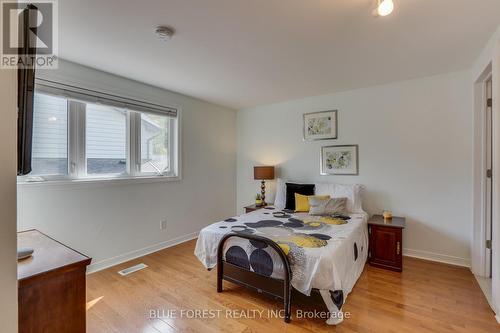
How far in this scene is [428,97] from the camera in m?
3.02

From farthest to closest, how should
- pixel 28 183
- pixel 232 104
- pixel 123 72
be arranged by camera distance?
pixel 232 104, pixel 123 72, pixel 28 183

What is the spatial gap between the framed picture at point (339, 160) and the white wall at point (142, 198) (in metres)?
1.84

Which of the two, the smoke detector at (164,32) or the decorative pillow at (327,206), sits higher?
the smoke detector at (164,32)

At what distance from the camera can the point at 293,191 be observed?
12.1 feet

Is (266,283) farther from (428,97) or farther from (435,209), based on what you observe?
(428,97)

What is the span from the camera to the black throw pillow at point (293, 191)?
11.7ft

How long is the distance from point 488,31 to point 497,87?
19.2 inches

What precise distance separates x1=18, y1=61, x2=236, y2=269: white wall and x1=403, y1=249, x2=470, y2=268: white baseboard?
296 cm

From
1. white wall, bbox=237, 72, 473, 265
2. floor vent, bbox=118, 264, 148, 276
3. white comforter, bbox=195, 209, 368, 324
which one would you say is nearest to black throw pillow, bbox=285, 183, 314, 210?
white wall, bbox=237, 72, 473, 265

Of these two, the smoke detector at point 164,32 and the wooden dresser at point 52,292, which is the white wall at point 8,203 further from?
the smoke detector at point 164,32

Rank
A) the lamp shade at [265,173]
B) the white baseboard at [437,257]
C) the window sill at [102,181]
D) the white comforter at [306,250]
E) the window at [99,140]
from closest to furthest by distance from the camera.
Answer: the white comforter at [306,250]
the window sill at [102,181]
the window at [99,140]
the white baseboard at [437,257]
the lamp shade at [265,173]

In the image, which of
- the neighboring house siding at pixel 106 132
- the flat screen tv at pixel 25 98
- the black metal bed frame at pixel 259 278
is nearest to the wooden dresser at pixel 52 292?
the flat screen tv at pixel 25 98

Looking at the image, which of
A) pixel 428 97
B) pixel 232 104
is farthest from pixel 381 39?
pixel 232 104

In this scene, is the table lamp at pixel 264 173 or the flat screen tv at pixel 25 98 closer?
the flat screen tv at pixel 25 98
